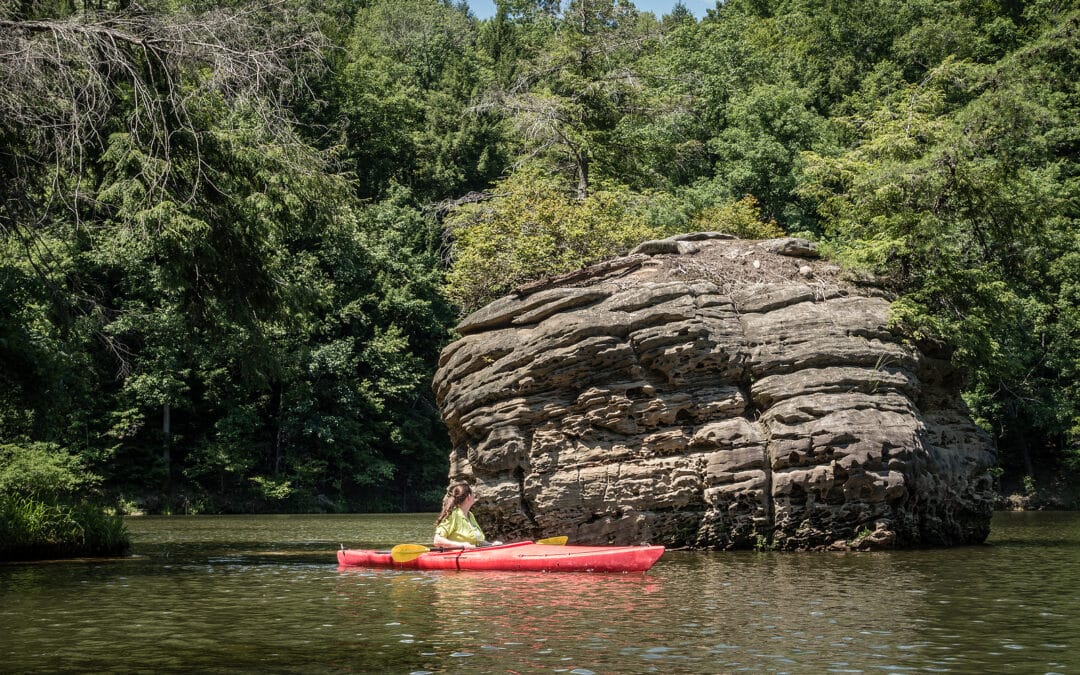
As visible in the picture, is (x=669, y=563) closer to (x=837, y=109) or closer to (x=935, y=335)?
(x=935, y=335)

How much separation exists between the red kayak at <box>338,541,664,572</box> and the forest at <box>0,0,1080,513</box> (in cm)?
374

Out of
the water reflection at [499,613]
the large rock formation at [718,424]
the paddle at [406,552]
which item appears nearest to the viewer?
the water reflection at [499,613]

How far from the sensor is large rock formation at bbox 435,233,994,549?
16734 mm

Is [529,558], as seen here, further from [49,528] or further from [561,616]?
[49,528]

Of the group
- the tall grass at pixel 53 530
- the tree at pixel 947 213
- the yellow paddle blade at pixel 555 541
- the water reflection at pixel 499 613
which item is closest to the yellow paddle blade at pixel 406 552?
the water reflection at pixel 499 613

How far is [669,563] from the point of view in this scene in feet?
49.9

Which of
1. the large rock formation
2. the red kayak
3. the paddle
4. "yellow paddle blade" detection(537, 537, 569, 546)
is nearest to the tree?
the large rock formation

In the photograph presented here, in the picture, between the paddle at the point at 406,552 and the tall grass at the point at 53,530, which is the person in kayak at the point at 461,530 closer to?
the paddle at the point at 406,552

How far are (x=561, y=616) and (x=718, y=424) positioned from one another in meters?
8.16

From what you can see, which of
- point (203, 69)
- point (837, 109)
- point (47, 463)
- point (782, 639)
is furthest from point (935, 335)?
point (837, 109)

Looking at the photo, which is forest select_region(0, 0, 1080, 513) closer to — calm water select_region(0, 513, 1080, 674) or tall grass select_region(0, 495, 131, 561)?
tall grass select_region(0, 495, 131, 561)

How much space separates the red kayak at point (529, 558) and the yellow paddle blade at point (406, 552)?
4 cm

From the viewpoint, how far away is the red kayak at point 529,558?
13.6m

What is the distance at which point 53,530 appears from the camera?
607 inches
